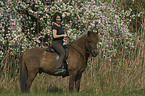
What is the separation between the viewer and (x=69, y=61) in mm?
10289

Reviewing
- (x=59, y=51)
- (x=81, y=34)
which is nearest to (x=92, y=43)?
(x=59, y=51)

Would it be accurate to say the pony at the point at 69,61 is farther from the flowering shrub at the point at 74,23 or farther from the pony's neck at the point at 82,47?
the flowering shrub at the point at 74,23

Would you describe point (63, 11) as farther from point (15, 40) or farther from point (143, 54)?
point (143, 54)

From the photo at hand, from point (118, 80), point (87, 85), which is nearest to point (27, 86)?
point (87, 85)

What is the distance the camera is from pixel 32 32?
1509cm

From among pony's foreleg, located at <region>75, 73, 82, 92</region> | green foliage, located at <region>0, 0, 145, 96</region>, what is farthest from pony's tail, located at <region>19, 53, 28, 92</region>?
pony's foreleg, located at <region>75, 73, 82, 92</region>

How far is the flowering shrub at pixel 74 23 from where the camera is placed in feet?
43.3

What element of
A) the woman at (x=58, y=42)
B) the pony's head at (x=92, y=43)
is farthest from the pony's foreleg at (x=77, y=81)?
the pony's head at (x=92, y=43)

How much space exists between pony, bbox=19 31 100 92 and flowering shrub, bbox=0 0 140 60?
2334mm

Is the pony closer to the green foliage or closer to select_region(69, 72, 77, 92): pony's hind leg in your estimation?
select_region(69, 72, 77, 92): pony's hind leg

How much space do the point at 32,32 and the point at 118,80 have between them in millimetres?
6099

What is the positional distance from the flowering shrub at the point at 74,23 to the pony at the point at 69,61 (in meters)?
2.33

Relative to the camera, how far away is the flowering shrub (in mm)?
13211

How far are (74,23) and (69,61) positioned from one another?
15.4ft
